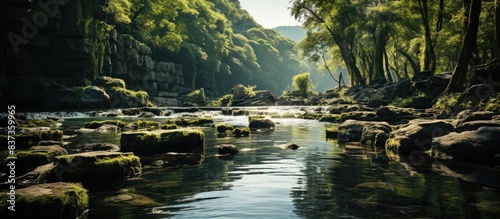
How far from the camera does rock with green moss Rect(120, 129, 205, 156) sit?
9258 mm

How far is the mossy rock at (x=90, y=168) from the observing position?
577cm

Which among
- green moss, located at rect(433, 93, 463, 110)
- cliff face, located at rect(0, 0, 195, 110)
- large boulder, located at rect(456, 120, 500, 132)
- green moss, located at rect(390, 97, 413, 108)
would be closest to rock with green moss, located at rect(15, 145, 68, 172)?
large boulder, located at rect(456, 120, 500, 132)

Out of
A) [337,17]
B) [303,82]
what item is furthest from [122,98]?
[337,17]

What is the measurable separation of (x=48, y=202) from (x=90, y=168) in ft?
7.05

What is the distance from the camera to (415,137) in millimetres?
9516

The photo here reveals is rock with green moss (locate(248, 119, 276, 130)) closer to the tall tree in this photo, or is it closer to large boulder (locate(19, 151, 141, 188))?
large boulder (locate(19, 151, 141, 188))

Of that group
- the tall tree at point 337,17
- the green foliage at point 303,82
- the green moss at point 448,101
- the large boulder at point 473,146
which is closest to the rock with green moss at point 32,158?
the large boulder at point 473,146

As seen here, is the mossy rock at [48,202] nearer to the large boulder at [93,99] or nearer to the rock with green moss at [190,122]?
the rock with green moss at [190,122]

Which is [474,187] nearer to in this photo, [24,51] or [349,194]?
[349,194]

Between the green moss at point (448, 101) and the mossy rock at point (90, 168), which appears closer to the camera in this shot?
the mossy rock at point (90, 168)

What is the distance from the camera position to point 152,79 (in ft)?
178

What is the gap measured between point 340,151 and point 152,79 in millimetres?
48029

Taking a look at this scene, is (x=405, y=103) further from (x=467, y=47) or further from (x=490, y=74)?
(x=490, y=74)

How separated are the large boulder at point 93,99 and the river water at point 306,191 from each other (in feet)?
98.5
